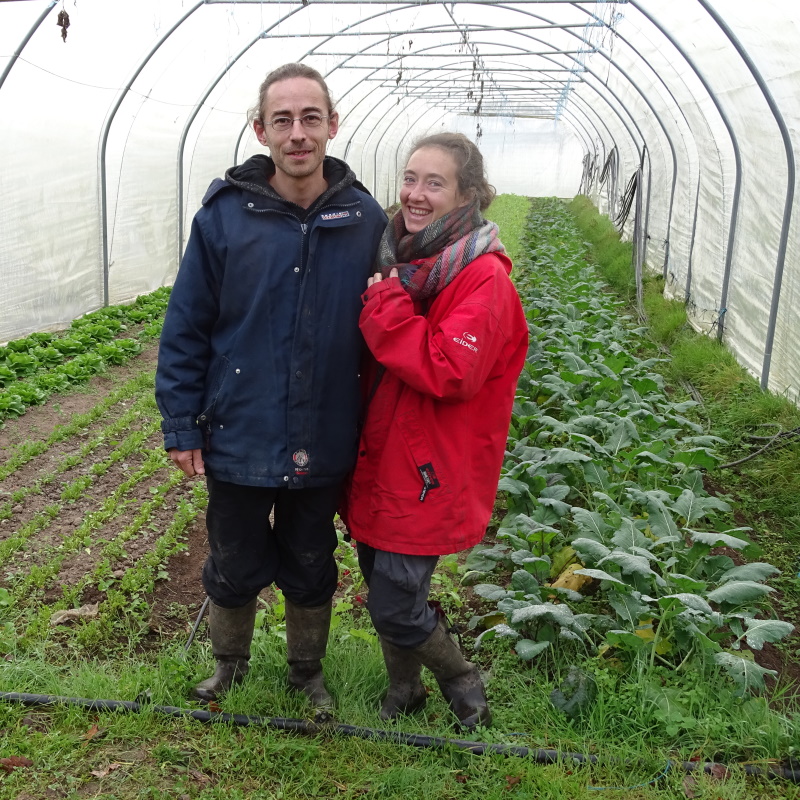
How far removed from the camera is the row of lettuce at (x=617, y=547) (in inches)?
114

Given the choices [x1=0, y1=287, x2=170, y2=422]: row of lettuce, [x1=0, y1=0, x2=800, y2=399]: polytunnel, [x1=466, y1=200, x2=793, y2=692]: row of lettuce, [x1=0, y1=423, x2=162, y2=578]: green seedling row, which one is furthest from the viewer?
[x1=0, y1=0, x2=800, y2=399]: polytunnel

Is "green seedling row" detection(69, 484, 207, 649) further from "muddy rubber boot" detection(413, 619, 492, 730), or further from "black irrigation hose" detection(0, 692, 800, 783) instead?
"muddy rubber boot" detection(413, 619, 492, 730)

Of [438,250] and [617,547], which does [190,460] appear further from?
[617,547]

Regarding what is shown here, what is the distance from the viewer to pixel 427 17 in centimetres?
1150

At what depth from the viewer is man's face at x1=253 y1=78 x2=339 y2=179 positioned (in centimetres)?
225

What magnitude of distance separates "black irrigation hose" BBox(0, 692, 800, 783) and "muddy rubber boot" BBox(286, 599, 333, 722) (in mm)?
87

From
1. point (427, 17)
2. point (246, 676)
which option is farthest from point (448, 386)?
point (427, 17)

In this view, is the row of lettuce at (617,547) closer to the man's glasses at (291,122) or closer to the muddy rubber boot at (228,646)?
the muddy rubber boot at (228,646)

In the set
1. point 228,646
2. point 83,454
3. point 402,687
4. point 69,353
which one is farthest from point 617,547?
point 69,353

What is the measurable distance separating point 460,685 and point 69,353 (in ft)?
17.6

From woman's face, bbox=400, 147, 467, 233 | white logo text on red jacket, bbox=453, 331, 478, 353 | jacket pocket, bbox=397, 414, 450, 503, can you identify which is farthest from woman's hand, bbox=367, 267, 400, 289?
jacket pocket, bbox=397, 414, 450, 503

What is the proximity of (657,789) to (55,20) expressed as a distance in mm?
6782

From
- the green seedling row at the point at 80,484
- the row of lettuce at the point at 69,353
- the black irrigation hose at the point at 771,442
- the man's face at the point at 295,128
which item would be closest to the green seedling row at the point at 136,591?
the green seedling row at the point at 80,484

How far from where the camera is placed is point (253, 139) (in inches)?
488
